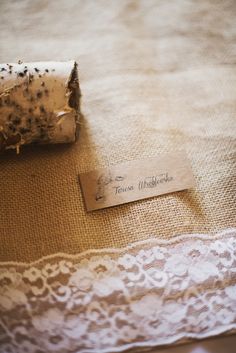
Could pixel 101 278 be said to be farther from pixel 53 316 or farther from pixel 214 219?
pixel 214 219

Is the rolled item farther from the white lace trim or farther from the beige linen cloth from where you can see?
the white lace trim

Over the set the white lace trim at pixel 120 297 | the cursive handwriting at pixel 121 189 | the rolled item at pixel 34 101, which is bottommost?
the white lace trim at pixel 120 297

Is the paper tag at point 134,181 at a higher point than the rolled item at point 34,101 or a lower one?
lower

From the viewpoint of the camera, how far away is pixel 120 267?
1.98 ft

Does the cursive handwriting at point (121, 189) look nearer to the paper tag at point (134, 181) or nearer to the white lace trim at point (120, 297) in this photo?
the paper tag at point (134, 181)

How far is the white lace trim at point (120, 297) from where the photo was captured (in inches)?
21.6

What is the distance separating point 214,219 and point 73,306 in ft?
0.95

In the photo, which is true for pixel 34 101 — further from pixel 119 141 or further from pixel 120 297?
pixel 120 297

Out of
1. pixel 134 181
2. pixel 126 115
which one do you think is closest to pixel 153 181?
pixel 134 181

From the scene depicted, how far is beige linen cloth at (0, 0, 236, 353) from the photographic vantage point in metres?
0.59

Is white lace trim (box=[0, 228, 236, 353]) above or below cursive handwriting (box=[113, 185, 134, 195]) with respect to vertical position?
below

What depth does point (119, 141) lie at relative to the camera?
73 centimetres

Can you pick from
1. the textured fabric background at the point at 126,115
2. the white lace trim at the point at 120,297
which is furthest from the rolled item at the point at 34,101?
the white lace trim at the point at 120,297

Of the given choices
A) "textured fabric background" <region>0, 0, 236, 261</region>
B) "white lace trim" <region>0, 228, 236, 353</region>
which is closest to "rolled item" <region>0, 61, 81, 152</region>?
"textured fabric background" <region>0, 0, 236, 261</region>
